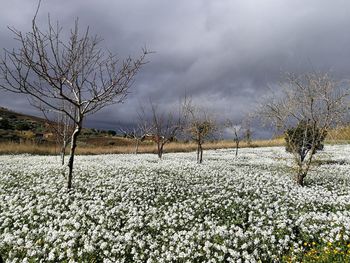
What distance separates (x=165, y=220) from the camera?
32.6 feet

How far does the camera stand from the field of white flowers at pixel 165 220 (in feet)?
25.3

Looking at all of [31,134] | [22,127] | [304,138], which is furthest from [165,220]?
[22,127]

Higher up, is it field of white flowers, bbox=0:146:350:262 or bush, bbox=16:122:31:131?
bush, bbox=16:122:31:131

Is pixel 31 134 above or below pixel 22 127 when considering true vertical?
below

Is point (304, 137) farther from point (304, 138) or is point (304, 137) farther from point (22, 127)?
point (22, 127)

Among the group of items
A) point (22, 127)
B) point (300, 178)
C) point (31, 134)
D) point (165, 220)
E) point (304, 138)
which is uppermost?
point (22, 127)

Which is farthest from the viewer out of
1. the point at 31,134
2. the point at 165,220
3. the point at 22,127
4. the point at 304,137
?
the point at 22,127

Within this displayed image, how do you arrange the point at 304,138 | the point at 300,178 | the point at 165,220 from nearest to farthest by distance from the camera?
the point at 165,220, the point at 300,178, the point at 304,138

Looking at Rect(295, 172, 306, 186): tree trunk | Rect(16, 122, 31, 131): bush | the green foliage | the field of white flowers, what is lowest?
the field of white flowers

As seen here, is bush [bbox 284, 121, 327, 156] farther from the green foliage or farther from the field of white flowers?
the field of white flowers

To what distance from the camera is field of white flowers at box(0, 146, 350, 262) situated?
25.3 ft

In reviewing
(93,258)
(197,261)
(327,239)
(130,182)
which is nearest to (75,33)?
(130,182)

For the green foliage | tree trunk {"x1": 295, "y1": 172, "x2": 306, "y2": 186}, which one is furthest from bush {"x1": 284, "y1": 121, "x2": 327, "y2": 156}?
tree trunk {"x1": 295, "y1": 172, "x2": 306, "y2": 186}

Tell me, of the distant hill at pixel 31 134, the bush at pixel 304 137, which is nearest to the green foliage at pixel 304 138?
the bush at pixel 304 137
